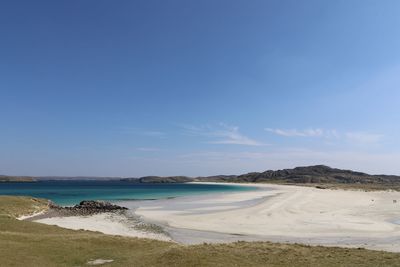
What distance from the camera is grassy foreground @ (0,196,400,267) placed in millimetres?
23938

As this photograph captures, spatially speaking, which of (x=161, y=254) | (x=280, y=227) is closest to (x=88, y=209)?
(x=280, y=227)

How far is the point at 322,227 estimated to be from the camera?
49.2 m

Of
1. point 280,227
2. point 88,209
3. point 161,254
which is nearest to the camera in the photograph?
point 161,254

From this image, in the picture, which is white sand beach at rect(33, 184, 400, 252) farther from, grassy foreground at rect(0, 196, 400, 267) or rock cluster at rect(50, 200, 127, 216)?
grassy foreground at rect(0, 196, 400, 267)

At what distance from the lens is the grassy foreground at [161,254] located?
942 inches

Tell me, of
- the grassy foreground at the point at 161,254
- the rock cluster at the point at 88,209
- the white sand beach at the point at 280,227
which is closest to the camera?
the grassy foreground at the point at 161,254

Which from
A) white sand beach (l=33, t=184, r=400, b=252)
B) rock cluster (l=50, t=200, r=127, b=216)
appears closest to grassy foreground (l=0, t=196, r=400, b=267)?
white sand beach (l=33, t=184, r=400, b=252)

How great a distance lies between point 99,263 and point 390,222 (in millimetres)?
44789

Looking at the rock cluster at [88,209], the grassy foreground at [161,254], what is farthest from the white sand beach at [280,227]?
the grassy foreground at [161,254]

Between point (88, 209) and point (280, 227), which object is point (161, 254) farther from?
point (88, 209)

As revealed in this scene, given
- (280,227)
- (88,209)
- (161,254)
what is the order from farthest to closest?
(88,209) → (280,227) → (161,254)

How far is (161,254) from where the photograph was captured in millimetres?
25969

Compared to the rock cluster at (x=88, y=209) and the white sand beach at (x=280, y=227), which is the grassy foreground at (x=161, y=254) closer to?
Answer: the white sand beach at (x=280, y=227)

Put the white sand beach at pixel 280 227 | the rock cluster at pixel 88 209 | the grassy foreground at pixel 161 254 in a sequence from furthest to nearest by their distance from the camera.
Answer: the rock cluster at pixel 88 209, the white sand beach at pixel 280 227, the grassy foreground at pixel 161 254
